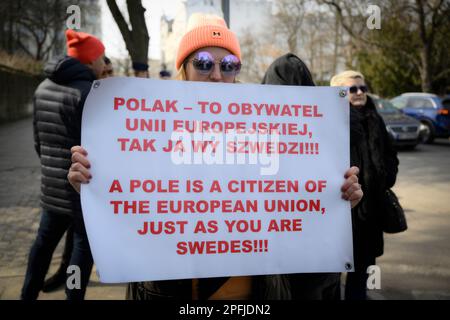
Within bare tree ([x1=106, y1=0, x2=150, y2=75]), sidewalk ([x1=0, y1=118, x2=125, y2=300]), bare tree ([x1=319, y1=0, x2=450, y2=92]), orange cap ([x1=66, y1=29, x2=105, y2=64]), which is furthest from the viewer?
bare tree ([x1=319, y1=0, x2=450, y2=92])

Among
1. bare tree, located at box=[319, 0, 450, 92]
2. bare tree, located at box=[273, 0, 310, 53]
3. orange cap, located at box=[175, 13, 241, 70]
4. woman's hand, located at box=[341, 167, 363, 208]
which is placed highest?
bare tree, located at box=[273, 0, 310, 53]

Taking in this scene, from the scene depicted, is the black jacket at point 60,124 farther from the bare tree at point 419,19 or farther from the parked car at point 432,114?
the bare tree at point 419,19

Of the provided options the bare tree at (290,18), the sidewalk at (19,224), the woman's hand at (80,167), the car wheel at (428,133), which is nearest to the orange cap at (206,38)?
the woman's hand at (80,167)

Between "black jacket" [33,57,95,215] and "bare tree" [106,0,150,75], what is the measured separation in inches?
97.5

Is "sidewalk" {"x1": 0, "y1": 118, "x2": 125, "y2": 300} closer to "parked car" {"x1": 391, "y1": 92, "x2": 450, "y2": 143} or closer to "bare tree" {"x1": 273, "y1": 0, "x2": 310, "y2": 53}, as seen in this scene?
"parked car" {"x1": 391, "y1": 92, "x2": 450, "y2": 143}

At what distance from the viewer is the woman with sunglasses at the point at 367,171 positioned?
2.96 meters

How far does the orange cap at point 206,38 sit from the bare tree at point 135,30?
11.6ft

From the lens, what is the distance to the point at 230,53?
1967mm

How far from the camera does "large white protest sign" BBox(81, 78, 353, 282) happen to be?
1.66m

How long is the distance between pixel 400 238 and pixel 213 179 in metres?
4.34

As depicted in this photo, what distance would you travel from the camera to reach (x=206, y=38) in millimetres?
1947

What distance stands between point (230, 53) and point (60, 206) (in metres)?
1.71

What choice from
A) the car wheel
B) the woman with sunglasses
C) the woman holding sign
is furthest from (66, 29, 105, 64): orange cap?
the car wheel
